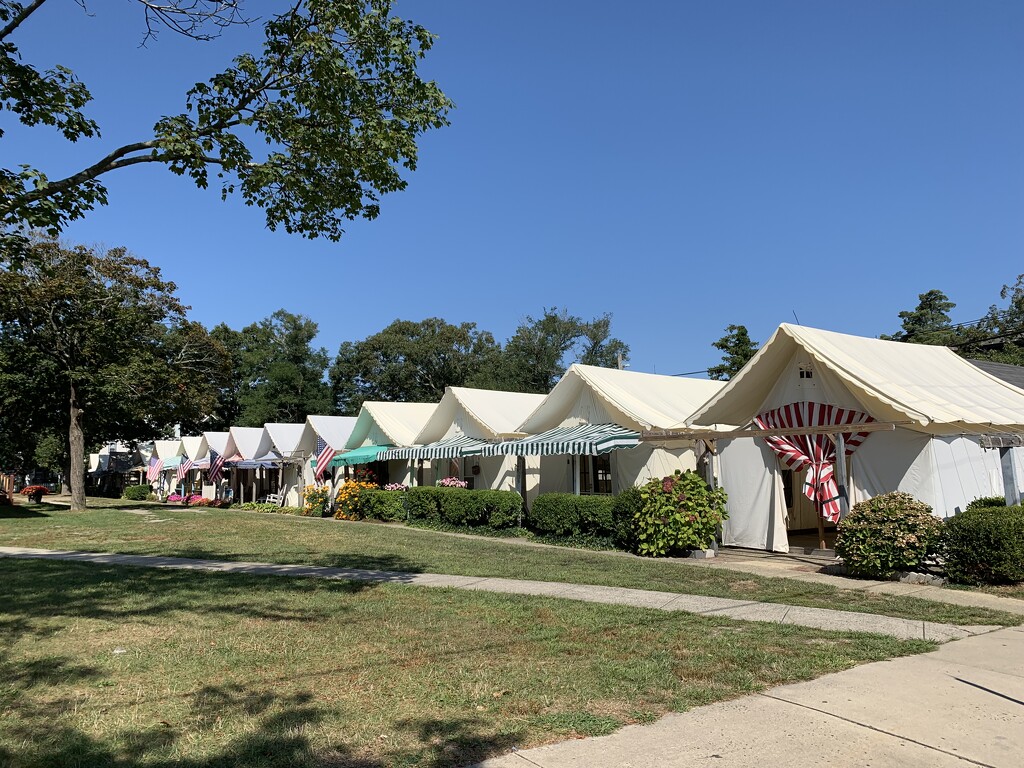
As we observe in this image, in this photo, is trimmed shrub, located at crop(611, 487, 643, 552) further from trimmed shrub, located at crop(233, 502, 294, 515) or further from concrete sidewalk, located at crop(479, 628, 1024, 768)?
trimmed shrub, located at crop(233, 502, 294, 515)

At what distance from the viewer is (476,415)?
947 inches

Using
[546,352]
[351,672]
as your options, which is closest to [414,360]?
[546,352]

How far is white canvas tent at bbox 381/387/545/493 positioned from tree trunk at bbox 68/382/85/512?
47.2 ft

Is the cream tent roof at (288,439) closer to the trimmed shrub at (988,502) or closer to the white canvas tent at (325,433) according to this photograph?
the white canvas tent at (325,433)

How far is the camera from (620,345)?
5591 cm

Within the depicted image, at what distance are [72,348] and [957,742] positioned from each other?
34138mm

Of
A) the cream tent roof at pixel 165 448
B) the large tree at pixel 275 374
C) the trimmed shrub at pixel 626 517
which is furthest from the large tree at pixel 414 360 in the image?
the trimmed shrub at pixel 626 517

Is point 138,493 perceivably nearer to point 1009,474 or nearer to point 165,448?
point 165,448

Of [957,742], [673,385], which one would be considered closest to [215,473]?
[673,385]

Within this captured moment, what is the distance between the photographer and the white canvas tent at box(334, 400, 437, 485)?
27.9 meters

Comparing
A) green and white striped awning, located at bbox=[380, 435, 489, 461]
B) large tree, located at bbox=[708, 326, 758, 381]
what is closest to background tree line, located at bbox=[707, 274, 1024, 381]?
large tree, located at bbox=[708, 326, 758, 381]

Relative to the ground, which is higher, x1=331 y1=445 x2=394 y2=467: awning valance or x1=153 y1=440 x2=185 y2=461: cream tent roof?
x1=153 y1=440 x2=185 y2=461: cream tent roof

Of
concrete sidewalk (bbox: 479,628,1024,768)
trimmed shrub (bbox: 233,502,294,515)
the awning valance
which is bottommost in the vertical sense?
trimmed shrub (bbox: 233,502,294,515)

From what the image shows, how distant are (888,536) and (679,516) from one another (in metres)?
4.25
